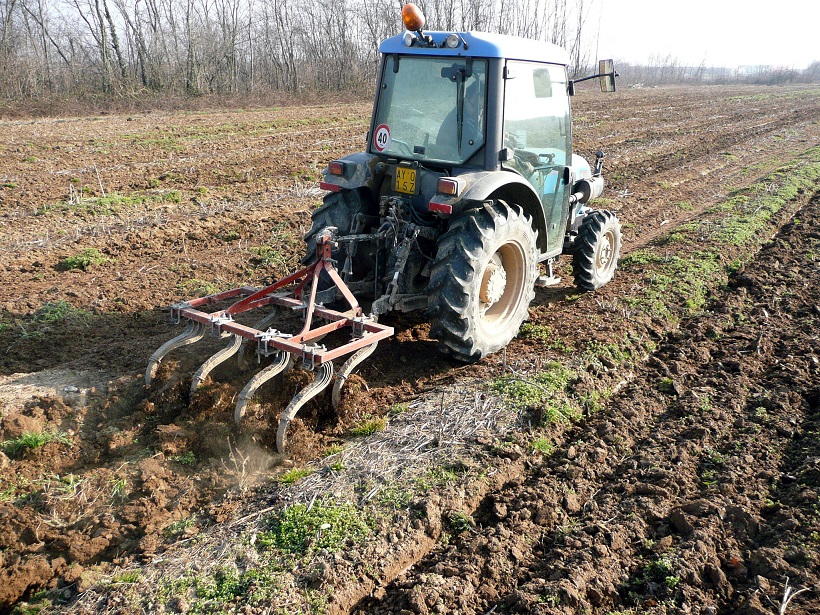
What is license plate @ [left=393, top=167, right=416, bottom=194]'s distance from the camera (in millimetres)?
5352

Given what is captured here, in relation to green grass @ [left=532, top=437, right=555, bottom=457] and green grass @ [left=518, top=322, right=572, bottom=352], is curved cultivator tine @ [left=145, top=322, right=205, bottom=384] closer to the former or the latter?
green grass @ [left=532, top=437, right=555, bottom=457]

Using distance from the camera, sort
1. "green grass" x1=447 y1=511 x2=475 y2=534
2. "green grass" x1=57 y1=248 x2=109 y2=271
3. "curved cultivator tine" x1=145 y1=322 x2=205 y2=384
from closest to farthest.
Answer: "green grass" x1=447 y1=511 x2=475 y2=534, "curved cultivator tine" x1=145 y1=322 x2=205 y2=384, "green grass" x1=57 y1=248 x2=109 y2=271

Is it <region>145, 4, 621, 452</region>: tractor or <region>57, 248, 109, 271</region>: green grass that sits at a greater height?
<region>145, 4, 621, 452</region>: tractor

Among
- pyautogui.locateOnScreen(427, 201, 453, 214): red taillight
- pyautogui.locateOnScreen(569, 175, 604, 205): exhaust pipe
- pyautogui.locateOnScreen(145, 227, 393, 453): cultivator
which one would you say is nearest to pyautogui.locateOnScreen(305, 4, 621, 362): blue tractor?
pyautogui.locateOnScreen(427, 201, 453, 214): red taillight

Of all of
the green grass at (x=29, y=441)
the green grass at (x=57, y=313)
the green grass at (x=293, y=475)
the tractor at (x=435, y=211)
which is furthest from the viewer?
the green grass at (x=57, y=313)

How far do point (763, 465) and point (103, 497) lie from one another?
4.09 m

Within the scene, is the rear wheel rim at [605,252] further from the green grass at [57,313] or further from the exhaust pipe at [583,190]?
the green grass at [57,313]

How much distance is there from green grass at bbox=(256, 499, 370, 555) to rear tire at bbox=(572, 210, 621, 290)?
4203 millimetres

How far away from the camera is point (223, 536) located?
3.53m

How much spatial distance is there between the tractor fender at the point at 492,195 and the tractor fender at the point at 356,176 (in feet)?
2.46

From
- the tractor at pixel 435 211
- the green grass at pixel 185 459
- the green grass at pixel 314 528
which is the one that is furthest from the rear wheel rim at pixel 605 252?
the green grass at pixel 185 459

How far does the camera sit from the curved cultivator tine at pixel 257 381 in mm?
4320

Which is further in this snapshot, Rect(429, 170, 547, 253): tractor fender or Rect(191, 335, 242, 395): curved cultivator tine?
Rect(429, 170, 547, 253): tractor fender

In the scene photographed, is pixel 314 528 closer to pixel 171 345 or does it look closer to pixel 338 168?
pixel 171 345
